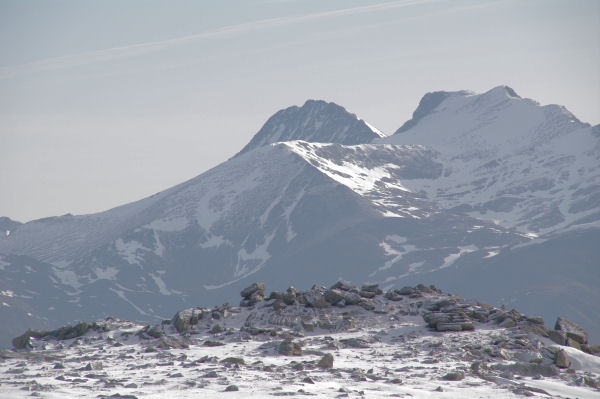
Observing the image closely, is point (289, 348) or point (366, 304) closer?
point (289, 348)

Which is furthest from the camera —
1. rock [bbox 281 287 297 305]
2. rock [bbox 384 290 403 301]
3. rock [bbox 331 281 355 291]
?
rock [bbox 331 281 355 291]

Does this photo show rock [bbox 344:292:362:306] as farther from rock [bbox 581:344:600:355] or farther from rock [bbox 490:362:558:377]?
rock [bbox 490:362:558:377]

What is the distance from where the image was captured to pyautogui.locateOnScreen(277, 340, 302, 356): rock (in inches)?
2370

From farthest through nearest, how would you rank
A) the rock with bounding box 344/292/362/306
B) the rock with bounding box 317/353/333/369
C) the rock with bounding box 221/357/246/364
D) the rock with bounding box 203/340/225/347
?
the rock with bounding box 344/292/362/306
the rock with bounding box 203/340/225/347
the rock with bounding box 221/357/246/364
the rock with bounding box 317/353/333/369

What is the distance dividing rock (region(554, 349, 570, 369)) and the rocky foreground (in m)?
0.11

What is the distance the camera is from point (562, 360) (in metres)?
60.7

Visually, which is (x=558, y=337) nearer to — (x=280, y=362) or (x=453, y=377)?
(x=453, y=377)

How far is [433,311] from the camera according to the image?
74.6 meters

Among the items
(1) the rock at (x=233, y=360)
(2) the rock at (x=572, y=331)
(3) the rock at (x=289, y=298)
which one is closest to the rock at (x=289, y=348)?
(1) the rock at (x=233, y=360)

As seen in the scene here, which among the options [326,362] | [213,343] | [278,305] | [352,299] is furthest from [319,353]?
[352,299]

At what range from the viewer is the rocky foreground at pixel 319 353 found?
48.4 metres

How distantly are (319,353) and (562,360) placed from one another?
17.6 metres

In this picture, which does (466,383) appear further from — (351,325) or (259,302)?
(259,302)

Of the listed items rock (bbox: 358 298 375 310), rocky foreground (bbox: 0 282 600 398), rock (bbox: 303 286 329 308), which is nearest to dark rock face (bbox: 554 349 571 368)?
rocky foreground (bbox: 0 282 600 398)
